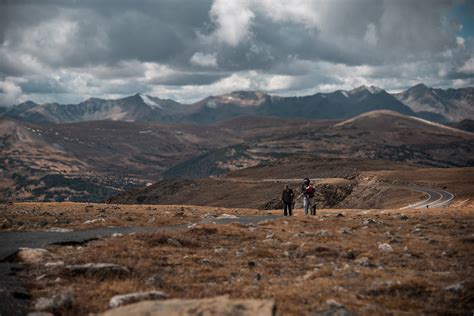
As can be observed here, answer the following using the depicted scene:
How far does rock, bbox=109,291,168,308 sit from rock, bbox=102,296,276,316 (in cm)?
161

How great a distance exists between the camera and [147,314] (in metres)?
9.77

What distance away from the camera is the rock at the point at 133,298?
465 inches

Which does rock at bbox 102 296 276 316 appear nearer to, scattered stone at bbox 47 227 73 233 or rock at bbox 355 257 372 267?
rock at bbox 355 257 372 267

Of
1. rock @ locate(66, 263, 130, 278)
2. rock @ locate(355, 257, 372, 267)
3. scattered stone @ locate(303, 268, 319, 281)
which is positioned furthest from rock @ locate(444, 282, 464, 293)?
rock @ locate(66, 263, 130, 278)

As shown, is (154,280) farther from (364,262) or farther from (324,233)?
(324,233)

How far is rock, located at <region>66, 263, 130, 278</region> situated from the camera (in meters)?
15.7

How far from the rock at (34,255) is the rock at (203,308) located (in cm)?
1015

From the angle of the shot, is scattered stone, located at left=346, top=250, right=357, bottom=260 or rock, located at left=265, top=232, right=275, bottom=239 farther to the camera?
rock, located at left=265, top=232, right=275, bottom=239

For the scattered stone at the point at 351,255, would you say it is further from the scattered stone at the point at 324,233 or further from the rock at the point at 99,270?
the rock at the point at 99,270

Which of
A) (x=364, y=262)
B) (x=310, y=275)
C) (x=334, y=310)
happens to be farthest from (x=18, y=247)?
(x=334, y=310)

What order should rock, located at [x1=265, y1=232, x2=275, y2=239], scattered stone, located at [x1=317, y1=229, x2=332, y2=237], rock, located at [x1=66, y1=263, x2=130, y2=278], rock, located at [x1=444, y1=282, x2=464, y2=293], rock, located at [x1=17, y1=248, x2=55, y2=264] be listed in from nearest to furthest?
rock, located at [x1=444, y1=282, x2=464, y2=293], rock, located at [x1=66, y1=263, x2=130, y2=278], rock, located at [x1=17, y1=248, x2=55, y2=264], rock, located at [x1=265, y1=232, x2=275, y2=239], scattered stone, located at [x1=317, y1=229, x2=332, y2=237]

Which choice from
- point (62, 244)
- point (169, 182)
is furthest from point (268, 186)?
point (62, 244)

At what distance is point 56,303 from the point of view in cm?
1207

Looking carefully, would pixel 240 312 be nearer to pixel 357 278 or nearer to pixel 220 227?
pixel 357 278
